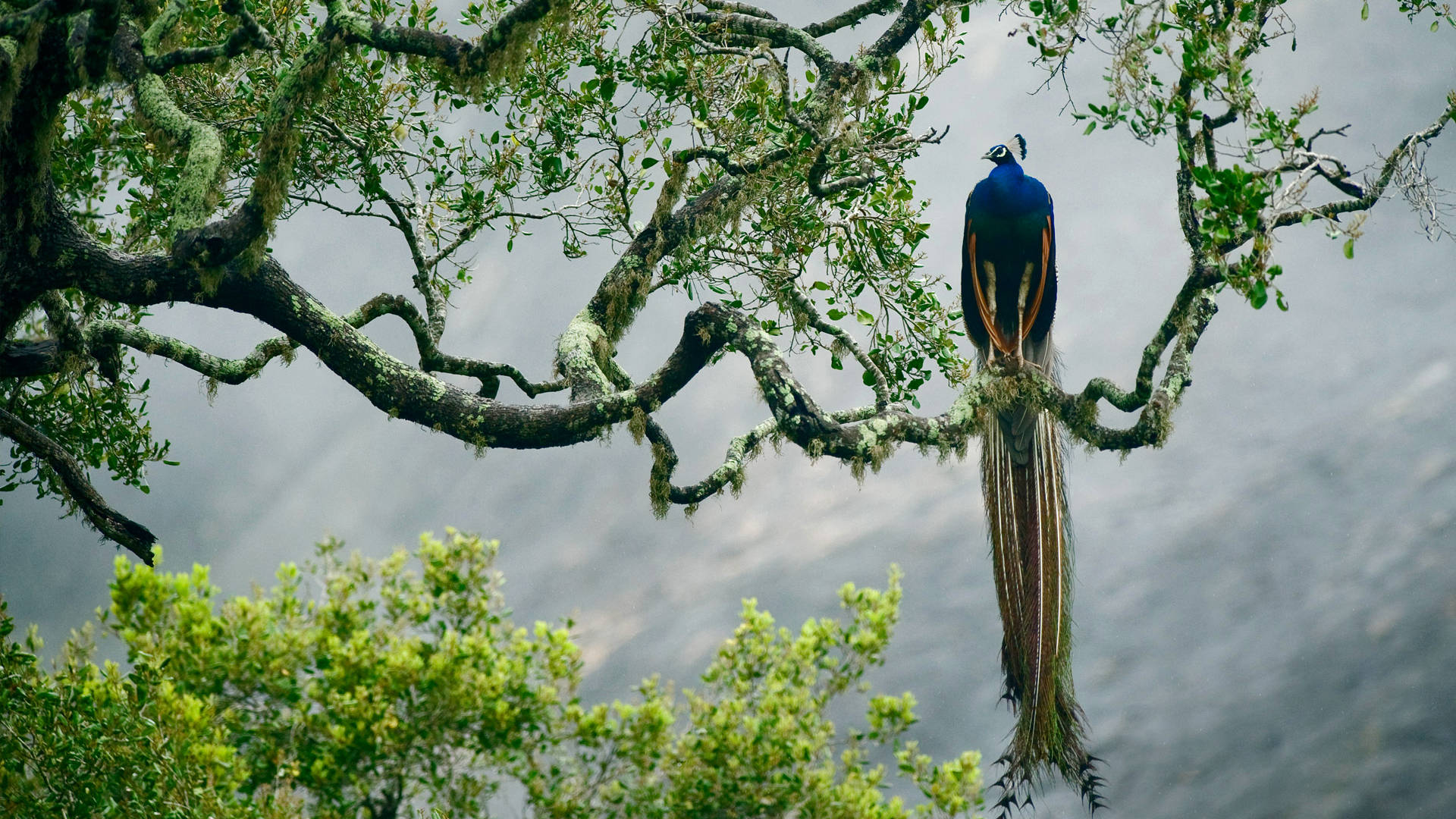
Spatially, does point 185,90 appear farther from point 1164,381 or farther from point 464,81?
point 1164,381

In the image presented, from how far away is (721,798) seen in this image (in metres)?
5.29

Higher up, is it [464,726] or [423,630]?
[423,630]

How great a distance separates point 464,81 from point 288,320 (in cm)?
125

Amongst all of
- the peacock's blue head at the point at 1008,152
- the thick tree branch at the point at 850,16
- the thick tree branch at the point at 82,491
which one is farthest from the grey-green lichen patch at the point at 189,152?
the peacock's blue head at the point at 1008,152

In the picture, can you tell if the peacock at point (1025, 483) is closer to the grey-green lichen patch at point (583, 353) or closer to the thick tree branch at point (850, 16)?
Answer: the thick tree branch at point (850, 16)

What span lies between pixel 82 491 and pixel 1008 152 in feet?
16.2

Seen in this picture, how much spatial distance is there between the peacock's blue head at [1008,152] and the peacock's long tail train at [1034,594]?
153 centimetres

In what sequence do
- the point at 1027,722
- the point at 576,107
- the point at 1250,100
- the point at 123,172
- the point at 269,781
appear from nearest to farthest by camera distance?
1. the point at 1250,100
2. the point at 1027,722
3. the point at 269,781
4. the point at 576,107
5. the point at 123,172

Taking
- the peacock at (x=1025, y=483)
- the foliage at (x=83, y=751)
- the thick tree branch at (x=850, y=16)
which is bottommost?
the foliage at (x=83, y=751)

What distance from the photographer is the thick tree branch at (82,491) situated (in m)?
5.09

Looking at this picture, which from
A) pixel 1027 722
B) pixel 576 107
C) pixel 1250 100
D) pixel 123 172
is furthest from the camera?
pixel 123 172

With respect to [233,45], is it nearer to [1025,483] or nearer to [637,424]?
[637,424]

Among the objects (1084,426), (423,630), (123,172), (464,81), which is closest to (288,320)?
(464,81)

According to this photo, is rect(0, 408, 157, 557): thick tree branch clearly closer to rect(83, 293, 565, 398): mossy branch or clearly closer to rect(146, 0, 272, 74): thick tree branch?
rect(83, 293, 565, 398): mossy branch
